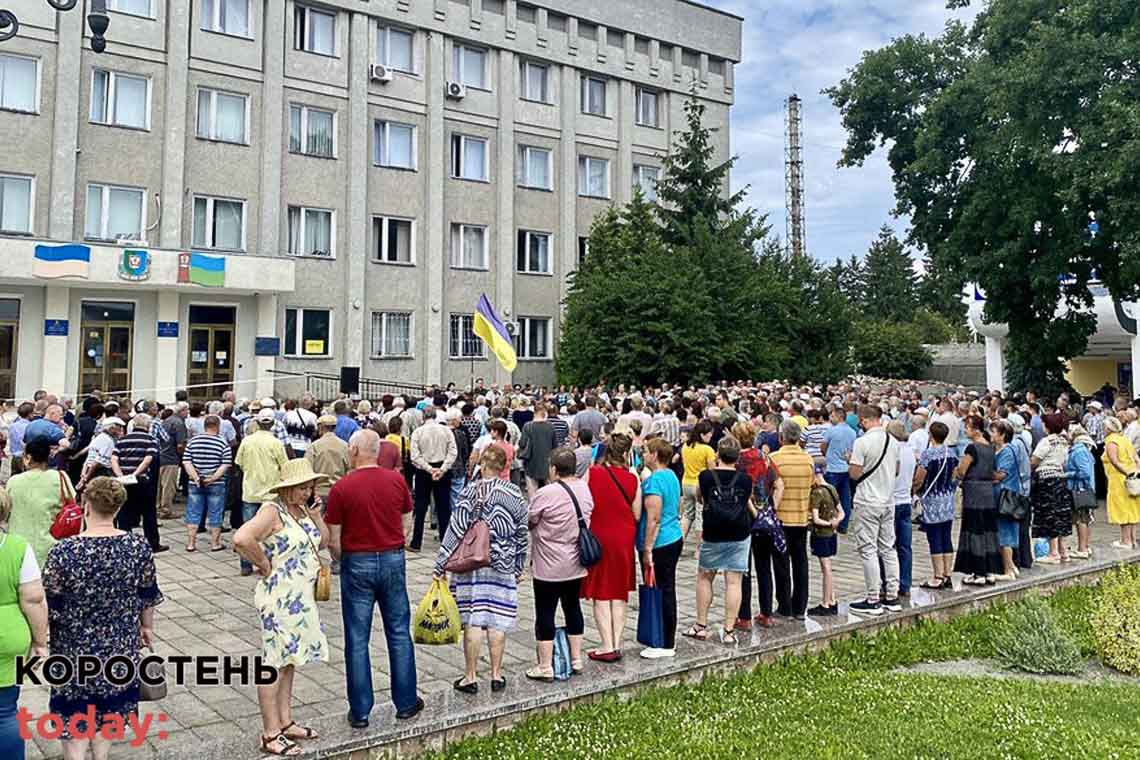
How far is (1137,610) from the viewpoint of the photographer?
8328 millimetres

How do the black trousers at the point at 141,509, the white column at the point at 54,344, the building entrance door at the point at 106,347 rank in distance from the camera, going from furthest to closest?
1. the building entrance door at the point at 106,347
2. the white column at the point at 54,344
3. the black trousers at the point at 141,509

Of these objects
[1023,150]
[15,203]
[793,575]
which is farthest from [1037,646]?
[15,203]

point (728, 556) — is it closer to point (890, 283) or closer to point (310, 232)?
point (310, 232)

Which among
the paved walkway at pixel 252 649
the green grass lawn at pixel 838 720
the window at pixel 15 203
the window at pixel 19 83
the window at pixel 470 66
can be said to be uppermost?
the window at pixel 470 66

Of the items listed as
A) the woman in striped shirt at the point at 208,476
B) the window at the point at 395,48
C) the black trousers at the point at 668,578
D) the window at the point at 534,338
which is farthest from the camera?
the window at the point at 534,338

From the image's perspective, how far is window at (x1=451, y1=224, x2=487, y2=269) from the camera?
31359mm

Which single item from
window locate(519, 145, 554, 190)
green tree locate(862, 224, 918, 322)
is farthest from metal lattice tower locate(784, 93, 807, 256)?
window locate(519, 145, 554, 190)

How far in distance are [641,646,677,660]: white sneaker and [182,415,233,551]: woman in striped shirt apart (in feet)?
22.0

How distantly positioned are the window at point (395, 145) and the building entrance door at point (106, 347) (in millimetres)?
9612

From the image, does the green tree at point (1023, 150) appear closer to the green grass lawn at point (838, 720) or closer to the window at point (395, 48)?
the green grass lawn at point (838, 720)

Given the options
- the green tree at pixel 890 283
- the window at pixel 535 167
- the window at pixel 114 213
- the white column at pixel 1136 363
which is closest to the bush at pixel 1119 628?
the white column at pixel 1136 363

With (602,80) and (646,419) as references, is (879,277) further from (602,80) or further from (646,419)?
(646,419)

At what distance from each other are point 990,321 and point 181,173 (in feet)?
74.5

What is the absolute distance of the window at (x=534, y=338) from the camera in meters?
33.1
